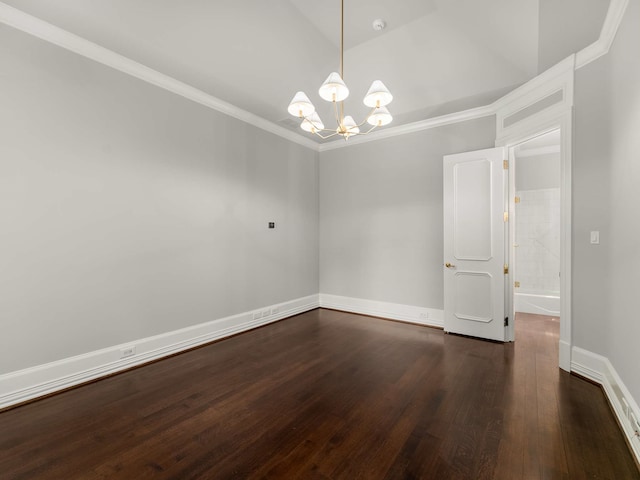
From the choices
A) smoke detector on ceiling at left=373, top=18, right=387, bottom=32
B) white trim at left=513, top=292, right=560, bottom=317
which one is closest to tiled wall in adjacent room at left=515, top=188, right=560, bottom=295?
white trim at left=513, top=292, right=560, bottom=317

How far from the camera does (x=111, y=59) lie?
2955 mm

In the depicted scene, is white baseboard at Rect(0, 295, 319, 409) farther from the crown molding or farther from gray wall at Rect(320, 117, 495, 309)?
the crown molding

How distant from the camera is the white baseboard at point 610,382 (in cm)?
194

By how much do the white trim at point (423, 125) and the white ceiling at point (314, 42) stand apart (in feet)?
0.69

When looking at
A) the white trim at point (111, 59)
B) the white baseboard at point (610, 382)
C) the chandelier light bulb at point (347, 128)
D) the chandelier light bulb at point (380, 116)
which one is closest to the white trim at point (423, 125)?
the white trim at point (111, 59)

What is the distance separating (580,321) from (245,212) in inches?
164

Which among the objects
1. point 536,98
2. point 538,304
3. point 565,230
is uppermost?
point 536,98

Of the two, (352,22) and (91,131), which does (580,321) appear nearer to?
(352,22)

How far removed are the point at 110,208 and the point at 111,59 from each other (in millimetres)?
1501

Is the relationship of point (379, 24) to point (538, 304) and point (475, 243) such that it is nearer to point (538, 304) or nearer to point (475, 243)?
point (475, 243)

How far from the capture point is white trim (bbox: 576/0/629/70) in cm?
230

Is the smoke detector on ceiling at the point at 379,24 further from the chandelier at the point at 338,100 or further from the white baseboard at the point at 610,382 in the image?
the white baseboard at the point at 610,382

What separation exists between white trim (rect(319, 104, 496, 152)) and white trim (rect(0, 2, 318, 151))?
1691mm

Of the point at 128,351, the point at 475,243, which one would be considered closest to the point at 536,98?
the point at 475,243
